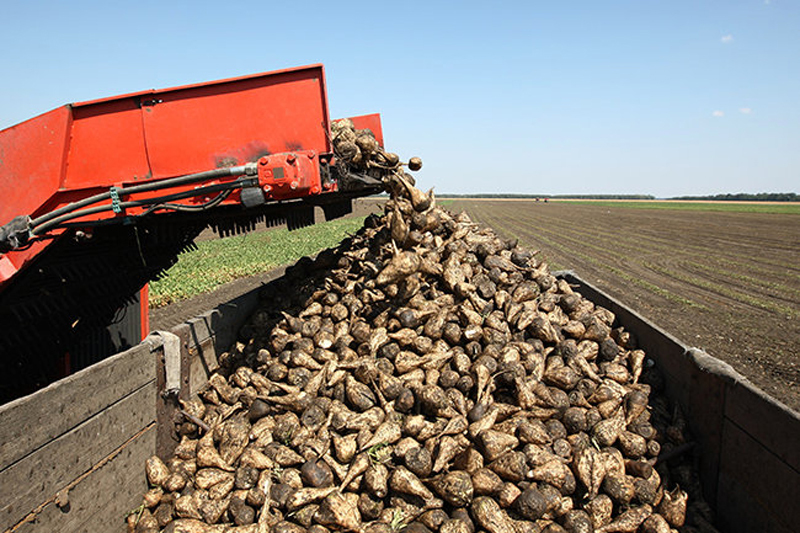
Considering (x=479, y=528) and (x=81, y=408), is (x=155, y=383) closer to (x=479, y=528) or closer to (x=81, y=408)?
(x=81, y=408)

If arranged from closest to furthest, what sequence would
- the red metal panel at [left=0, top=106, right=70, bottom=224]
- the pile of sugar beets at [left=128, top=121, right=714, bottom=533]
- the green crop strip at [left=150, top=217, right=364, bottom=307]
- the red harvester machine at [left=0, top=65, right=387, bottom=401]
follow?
the pile of sugar beets at [left=128, top=121, right=714, bottom=533], the red harvester machine at [left=0, top=65, right=387, bottom=401], the red metal panel at [left=0, top=106, right=70, bottom=224], the green crop strip at [left=150, top=217, right=364, bottom=307]

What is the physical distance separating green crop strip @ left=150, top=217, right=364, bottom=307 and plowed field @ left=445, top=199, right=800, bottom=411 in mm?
7747

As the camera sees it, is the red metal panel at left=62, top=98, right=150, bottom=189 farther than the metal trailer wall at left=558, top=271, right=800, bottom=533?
Yes

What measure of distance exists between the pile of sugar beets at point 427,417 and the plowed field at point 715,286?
3.63 m

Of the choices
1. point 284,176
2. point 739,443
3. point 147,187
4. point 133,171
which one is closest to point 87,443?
point 147,187

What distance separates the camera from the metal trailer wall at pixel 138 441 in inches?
132

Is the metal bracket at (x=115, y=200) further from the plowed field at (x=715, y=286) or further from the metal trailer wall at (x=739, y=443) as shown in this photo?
the plowed field at (x=715, y=286)

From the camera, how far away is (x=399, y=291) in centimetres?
651

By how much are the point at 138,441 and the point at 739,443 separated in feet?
18.6

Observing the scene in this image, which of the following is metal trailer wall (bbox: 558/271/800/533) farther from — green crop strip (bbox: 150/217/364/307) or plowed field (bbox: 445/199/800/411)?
green crop strip (bbox: 150/217/364/307)

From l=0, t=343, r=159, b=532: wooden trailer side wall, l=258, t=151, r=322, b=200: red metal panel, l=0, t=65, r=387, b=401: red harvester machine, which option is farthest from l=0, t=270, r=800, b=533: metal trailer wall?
l=258, t=151, r=322, b=200: red metal panel

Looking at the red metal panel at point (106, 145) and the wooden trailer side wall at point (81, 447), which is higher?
the red metal panel at point (106, 145)

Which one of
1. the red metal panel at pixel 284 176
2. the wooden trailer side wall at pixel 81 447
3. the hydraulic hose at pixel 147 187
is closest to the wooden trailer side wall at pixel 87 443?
the wooden trailer side wall at pixel 81 447

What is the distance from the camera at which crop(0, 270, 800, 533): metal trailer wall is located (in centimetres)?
334
